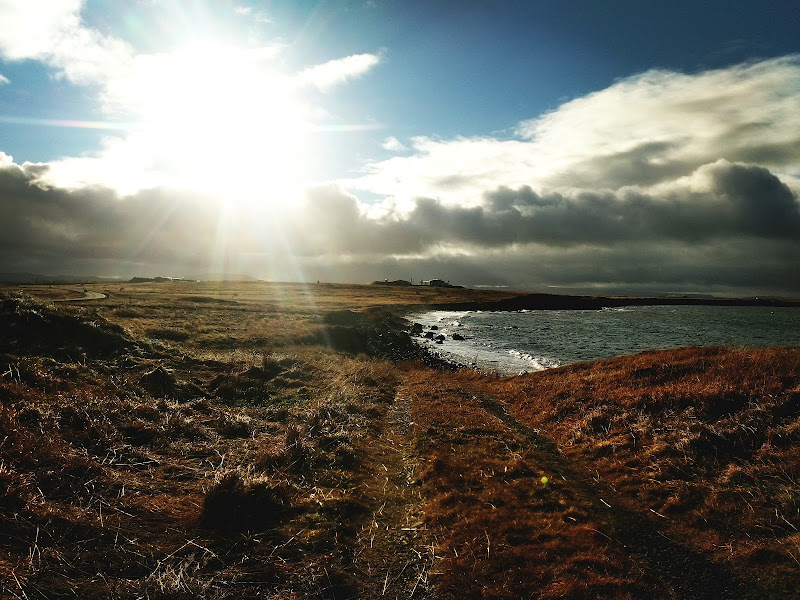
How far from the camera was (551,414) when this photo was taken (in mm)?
18281

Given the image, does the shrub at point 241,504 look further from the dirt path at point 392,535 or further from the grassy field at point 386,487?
the dirt path at point 392,535

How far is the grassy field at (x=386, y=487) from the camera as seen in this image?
6.66 metres

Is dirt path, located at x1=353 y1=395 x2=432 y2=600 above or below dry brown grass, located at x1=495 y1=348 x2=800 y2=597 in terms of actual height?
below

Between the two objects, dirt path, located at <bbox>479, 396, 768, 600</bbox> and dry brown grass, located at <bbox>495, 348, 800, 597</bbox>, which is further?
dry brown grass, located at <bbox>495, 348, 800, 597</bbox>

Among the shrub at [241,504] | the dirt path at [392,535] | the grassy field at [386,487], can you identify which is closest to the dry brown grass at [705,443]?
the grassy field at [386,487]

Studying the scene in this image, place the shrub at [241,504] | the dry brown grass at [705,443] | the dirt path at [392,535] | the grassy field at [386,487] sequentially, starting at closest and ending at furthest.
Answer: the grassy field at [386,487], the dirt path at [392,535], the shrub at [241,504], the dry brown grass at [705,443]

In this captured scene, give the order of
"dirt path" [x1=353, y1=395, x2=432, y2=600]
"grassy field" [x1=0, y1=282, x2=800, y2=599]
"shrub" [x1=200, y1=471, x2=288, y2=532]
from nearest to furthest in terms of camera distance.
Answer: "grassy field" [x1=0, y1=282, x2=800, y2=599] → "dirt path" [x1=353, y1=395, x2=432, y2=600] → "shrub" [x1=200, y1=471, x2=288, y2=532]

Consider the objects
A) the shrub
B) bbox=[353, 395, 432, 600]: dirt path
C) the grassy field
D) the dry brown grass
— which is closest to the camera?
the grassy field

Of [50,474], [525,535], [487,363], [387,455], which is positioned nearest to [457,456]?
[387,455]

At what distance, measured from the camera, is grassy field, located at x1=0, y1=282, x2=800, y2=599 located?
6660 millimetres

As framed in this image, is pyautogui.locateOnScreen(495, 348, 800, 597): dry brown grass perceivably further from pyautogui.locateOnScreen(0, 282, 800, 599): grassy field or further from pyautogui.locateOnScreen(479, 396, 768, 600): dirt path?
pyautogui.locateOnScreen(479, 396, 768, 600): dirt path

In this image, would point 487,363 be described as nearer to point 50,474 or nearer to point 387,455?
point 387,455

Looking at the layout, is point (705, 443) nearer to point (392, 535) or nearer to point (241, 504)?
point (392, 535)

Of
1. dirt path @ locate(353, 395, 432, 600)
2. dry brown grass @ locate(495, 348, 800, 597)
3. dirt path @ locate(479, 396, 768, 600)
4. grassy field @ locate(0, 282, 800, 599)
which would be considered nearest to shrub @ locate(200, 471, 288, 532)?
grassy field @ locate(0, 282, 800, 599)
